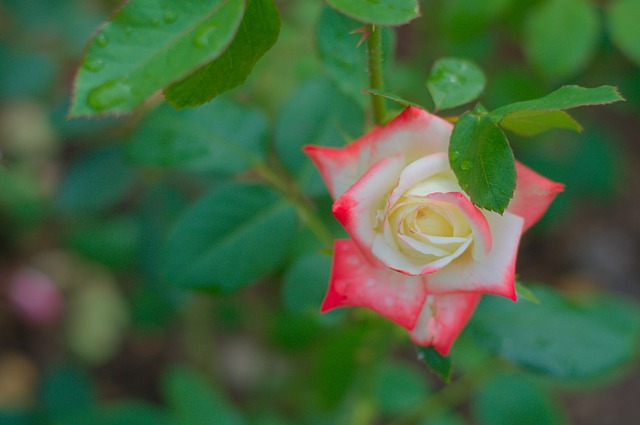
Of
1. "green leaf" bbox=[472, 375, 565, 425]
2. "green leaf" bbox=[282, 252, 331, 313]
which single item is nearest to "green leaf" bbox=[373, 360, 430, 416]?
"green leaf" bbox=[472, 375, 565, 425]

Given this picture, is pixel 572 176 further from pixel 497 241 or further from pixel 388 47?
pixel 497 241

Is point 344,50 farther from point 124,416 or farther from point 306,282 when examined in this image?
point 124,416

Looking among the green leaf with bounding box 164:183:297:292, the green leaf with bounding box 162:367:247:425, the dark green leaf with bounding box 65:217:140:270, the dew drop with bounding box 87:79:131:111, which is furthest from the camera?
the dark green leaf with bounding box 65:217:140:270

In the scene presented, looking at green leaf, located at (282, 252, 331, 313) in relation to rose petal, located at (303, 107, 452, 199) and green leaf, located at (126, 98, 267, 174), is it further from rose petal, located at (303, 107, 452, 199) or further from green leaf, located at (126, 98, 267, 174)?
rose petal, located at (303, 107, 452, 199)

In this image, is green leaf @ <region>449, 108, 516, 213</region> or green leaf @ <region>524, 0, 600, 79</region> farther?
green leaf @ <region>524, 0, 600, 79</region>

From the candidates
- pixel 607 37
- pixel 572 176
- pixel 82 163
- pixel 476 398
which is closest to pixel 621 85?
pixel 607 37

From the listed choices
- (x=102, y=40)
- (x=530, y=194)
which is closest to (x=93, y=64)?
(x=102, y=40)
